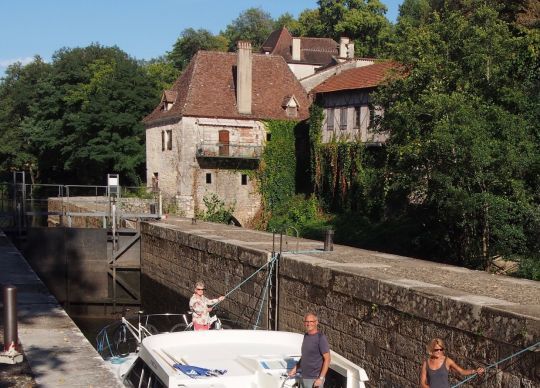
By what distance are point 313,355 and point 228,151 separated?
107ft

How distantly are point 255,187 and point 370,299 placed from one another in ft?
95.6

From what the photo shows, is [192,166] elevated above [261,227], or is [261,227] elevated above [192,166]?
[192,166]

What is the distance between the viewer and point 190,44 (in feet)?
271

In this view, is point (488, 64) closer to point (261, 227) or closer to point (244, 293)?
point (244, 293)

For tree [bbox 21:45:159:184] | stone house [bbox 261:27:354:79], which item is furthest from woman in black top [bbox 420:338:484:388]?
stone house [bbox 261:27:354:79]

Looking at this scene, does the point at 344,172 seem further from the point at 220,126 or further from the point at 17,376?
the point at 17,376

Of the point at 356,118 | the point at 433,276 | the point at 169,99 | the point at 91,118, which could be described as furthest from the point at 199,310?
the point at 91,118

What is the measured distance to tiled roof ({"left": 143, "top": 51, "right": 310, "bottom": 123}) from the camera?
132ft

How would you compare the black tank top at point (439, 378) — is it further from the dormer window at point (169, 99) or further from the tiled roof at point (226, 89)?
the dormer window at point (169, 99)

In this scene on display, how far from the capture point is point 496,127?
66.1 feet

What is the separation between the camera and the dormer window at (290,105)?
4184 cm

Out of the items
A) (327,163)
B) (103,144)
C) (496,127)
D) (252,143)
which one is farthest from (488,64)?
(103,144)

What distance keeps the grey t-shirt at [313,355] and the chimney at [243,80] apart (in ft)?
109

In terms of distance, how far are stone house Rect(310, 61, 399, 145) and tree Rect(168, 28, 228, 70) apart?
4507 centimetres
